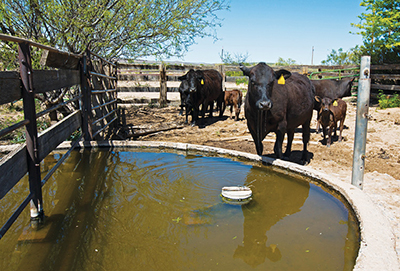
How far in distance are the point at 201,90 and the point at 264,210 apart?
7.76m

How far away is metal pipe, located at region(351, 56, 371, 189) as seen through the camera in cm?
361

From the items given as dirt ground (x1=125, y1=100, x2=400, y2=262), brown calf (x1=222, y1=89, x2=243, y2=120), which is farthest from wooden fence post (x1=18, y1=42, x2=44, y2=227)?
brown calf (x1=222, y1=89, x2=243, y2=120)

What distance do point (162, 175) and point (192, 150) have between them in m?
1.11

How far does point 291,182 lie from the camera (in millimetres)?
3951

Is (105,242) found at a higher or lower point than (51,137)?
lower

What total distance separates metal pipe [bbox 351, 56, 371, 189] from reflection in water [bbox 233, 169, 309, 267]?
65cm

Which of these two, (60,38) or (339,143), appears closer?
(60,38)

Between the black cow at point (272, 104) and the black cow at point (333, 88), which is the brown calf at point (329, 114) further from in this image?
the black cow at point (333, 88)

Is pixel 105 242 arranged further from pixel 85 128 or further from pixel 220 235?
pixel 85 128

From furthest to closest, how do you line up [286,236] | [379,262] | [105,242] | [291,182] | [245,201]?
[291,182] < [245,201] < [286,236] < [105,242] < [379,262]

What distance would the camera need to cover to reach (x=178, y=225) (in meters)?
2.88

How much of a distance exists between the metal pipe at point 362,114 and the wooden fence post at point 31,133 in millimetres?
3498

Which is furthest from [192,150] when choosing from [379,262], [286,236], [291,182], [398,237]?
[379,262]

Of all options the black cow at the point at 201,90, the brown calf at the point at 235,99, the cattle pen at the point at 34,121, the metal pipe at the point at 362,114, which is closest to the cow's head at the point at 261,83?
the cattle pen at the point at 34,121
